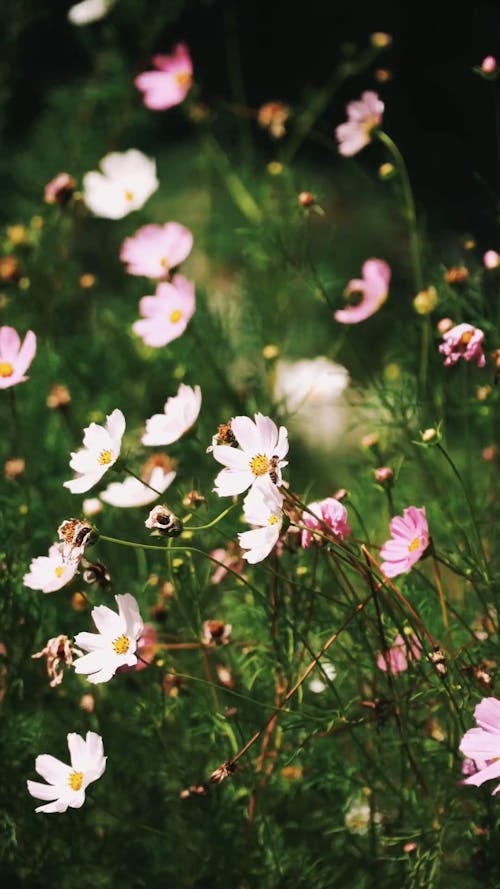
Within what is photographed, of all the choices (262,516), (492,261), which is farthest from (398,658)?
(492,261)

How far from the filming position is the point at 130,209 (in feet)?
4.08

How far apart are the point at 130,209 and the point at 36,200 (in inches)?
21.9

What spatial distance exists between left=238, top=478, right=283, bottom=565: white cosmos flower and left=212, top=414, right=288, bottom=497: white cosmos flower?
0.02 metres

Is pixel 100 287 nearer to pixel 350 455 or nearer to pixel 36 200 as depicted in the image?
pixel 36 200

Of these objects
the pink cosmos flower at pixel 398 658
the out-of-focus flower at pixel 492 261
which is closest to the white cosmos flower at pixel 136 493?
the pink cosmos flower at pixel 398 658

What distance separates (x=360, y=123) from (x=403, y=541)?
497 millimetres

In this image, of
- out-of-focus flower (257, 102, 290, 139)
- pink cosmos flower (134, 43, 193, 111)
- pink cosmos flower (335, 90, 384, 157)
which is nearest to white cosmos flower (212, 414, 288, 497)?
pink cosmos flower (335, 90, 384, 157)

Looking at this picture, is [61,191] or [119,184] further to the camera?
[119,184]

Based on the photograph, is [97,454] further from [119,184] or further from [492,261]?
[119,184]

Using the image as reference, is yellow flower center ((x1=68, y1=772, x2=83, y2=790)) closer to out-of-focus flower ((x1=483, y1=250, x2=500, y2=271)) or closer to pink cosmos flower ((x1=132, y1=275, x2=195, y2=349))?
pink cosmos flower ((x1=132, y1=275, x2=195, y2=349))

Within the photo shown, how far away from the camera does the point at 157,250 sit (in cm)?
113

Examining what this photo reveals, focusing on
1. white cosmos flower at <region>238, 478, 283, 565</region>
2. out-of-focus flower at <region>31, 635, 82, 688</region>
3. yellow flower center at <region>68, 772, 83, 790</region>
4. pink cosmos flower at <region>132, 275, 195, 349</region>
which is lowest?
yellow flower center at <region>68, 772, 83, 790</region>

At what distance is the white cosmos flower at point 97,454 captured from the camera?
0.75m

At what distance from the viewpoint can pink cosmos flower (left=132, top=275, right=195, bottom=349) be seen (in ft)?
3.39
